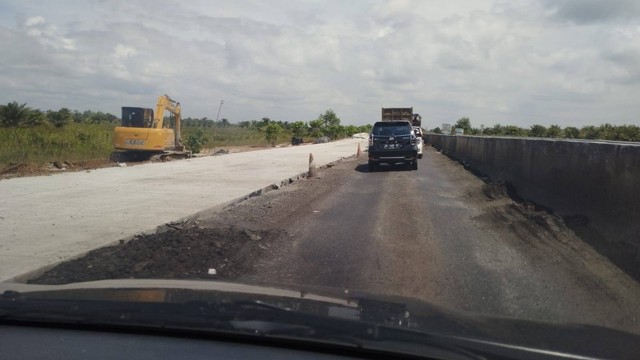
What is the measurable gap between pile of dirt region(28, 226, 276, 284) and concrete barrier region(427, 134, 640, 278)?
4.71m

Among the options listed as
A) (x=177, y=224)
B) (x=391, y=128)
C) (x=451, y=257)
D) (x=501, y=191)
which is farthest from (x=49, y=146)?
(x=451, y=257)

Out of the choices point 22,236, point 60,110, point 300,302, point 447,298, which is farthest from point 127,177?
point 60,110

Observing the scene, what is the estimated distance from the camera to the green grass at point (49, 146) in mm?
26544

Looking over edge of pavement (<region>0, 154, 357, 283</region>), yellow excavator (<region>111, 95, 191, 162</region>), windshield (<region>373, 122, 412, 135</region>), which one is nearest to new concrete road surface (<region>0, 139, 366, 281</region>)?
edge of pavement (<region>0, 154, 357, 283</region>)

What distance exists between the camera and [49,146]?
3077cm

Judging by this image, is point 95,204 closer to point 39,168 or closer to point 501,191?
point 501,191

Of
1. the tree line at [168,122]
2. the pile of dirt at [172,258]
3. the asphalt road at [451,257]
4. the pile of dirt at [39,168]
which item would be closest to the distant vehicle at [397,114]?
the tree line at [168,122]

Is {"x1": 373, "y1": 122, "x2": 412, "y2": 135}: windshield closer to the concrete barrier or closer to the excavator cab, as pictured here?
the concrete barrier

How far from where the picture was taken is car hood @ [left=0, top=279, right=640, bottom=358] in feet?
9.46

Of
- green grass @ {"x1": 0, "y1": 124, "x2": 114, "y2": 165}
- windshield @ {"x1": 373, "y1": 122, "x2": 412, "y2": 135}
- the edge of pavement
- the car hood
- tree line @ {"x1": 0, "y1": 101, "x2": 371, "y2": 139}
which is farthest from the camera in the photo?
tree line @ {"x1": 0, "y1": 101, "x2": 371, "y2": 139}

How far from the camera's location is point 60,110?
187 ft

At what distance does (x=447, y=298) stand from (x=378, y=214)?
5.87 meters

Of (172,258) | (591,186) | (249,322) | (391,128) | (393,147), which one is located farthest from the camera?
(391,128)

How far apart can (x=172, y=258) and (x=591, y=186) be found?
6.44 metres
